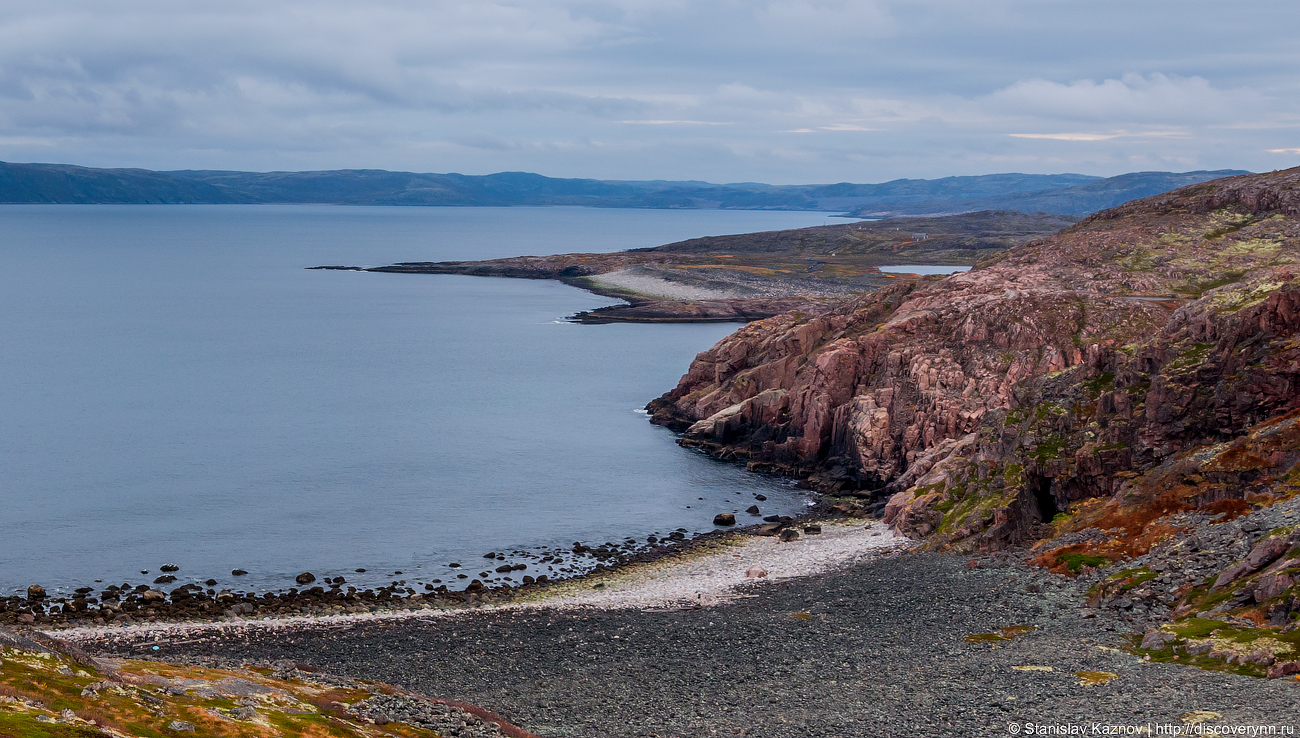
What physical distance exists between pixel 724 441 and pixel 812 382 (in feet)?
36.9

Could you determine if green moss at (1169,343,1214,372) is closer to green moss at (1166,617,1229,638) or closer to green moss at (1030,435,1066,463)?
green moss at (1030,435,1066,463)

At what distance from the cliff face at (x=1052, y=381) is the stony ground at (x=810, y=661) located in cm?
930

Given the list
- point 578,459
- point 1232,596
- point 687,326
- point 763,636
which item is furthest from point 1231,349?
point 687,326

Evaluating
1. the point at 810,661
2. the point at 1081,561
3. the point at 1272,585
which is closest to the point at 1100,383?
the point at 1081,561

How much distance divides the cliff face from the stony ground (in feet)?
30.5

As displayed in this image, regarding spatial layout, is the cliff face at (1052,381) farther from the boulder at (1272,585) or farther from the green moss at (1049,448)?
the boulder at (1272,585)

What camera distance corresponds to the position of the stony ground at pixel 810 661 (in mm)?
38875

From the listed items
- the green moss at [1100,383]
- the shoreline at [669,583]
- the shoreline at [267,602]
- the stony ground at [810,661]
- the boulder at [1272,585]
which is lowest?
the shoreline at [267,602]

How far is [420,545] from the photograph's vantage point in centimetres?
7438

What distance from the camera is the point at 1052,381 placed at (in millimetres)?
73625

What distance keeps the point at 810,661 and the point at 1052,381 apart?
3535 centimetres

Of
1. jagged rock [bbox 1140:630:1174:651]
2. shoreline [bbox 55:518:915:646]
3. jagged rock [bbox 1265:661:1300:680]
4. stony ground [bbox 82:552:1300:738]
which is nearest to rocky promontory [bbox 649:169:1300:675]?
jagged rock [bbox 1140:630:1174:651]

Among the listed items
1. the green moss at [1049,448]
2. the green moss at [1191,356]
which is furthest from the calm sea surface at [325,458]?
the green moss at [1191,356]

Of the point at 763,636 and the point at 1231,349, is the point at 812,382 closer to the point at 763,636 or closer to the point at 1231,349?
the point at 1231,349
